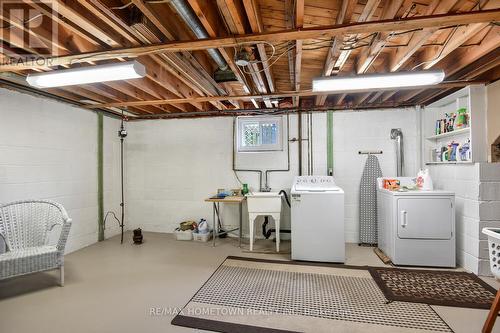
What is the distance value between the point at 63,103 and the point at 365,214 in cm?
512

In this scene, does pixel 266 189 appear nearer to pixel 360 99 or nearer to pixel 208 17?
pixel 360 99

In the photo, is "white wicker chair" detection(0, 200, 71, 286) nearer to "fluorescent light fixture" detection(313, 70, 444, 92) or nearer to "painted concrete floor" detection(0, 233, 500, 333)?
"painted concrete floor" detection(0, 233, 500, 333)

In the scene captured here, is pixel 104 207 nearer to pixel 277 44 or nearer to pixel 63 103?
pixel 63 103

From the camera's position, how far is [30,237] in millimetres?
2877

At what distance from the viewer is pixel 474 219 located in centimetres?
278

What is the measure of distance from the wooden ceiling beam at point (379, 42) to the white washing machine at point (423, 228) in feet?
5.61

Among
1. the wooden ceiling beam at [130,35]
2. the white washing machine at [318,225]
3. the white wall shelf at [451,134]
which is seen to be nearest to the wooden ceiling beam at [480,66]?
the white wall shelf at [451,134]

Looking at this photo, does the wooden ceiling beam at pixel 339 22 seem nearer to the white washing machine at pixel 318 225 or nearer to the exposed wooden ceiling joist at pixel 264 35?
the exposed wooden ceiling joist at pixel 264 35

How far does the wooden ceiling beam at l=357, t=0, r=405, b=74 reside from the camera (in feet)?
5.14

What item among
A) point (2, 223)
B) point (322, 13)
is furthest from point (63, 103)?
point (322, 13)

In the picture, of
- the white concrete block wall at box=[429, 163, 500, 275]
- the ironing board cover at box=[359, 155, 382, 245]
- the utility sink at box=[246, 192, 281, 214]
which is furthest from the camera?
the ironing board cover at box=[359, 155, 382, 245]

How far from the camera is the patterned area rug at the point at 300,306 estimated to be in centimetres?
194

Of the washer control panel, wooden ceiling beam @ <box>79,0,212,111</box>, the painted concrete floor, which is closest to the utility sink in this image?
the washer control panel

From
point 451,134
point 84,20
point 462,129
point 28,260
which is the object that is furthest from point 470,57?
point 28,260
